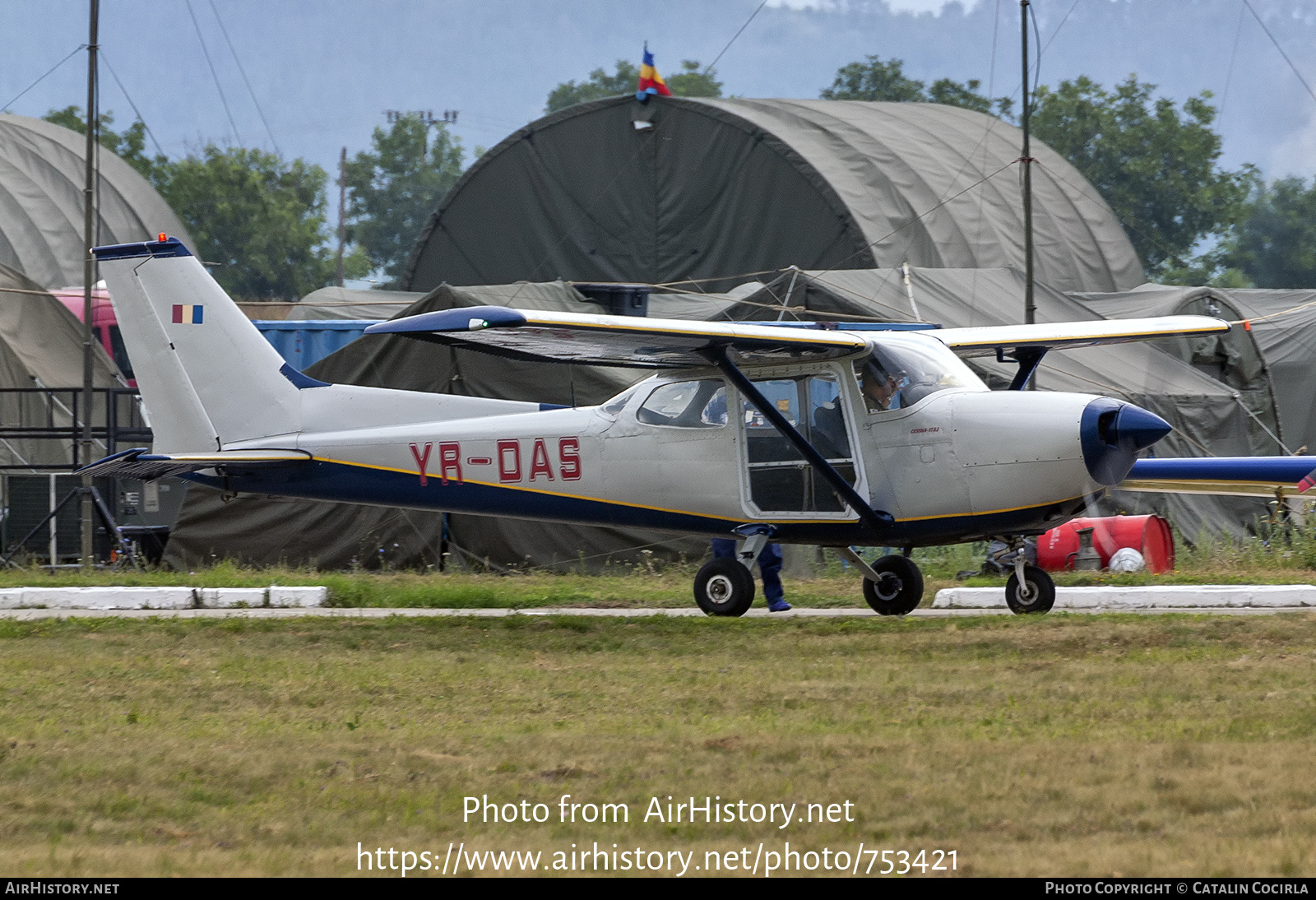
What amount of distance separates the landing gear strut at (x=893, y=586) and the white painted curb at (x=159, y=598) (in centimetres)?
560

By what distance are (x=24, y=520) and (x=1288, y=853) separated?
21.0m

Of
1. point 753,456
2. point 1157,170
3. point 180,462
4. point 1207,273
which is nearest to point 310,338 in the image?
point 180,462

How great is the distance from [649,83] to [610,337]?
18405 mm

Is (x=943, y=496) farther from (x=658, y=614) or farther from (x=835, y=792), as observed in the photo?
(x=835, y=792)

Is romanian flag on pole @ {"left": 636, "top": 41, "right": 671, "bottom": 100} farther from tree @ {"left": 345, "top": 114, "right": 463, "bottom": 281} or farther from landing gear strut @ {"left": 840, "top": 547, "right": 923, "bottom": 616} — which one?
tree @ {"left": 345, "top": 114, "right": 463, "bottom": 281}

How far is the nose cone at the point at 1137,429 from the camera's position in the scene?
10984mm

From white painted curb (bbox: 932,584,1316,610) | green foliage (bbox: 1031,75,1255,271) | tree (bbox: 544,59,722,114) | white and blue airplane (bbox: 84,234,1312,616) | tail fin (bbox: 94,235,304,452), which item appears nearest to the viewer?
white and blue airplane (bbox: 84,234,1312,616)

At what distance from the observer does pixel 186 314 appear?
1412cm

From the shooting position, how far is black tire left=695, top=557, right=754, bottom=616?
41.1 feet

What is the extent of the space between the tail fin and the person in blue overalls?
407cm

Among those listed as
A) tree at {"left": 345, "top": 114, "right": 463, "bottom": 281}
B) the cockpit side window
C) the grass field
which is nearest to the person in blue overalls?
the cockpit side window

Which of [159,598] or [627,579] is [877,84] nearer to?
[627,579]

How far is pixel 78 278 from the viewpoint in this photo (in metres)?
50.3

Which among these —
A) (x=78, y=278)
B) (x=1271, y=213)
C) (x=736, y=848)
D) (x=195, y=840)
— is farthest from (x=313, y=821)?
(x=1271, y=213)
